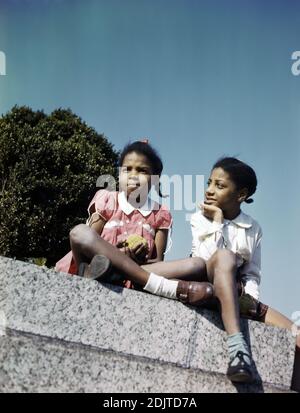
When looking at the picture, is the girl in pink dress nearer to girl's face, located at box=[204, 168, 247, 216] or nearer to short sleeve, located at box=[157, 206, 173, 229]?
short sleeve, located at box=[157, 206, 173, 229]

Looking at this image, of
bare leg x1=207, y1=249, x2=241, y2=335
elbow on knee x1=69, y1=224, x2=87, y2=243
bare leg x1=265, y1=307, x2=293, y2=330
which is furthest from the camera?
bare leg x1=265, y1=307, x2=293, y2=330

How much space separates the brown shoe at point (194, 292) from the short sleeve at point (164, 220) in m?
1.20

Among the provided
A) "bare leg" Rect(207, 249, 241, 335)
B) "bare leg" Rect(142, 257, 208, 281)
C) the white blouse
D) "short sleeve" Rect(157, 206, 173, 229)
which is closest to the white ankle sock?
"bare leg" Rect(142, 257, 208, 281)

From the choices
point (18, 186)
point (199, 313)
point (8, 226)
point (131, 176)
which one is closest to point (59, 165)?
point (18, 186)

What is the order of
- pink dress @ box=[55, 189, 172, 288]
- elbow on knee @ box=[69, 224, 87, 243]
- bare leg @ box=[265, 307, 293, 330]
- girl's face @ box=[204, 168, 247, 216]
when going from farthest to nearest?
1. girl's face @ box=[204, 168, 247, 216]
2. pink dress @ box=[55, 189, 172, 288]
3. bare leg @ box=[265, 307, 293, 330]
4. elbow on knee @ box=[69, 224, 87, 243]

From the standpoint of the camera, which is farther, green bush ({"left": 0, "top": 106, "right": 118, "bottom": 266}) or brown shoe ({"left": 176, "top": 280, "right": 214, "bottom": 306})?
green bush ({"left": 0, "top": 106, "right": 118, "bottom": 266})

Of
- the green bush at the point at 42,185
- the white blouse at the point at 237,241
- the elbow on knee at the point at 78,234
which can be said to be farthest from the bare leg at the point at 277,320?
the green bush at the point at 42,185

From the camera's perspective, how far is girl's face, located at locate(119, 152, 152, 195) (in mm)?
4547

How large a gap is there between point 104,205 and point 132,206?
0.87ft

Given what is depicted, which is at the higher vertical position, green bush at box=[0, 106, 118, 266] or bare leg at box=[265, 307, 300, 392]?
green bush at box=[0, 106, 118, 266]

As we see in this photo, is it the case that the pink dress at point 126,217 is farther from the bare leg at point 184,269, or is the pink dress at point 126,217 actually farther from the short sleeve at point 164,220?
the bare leg at point 184,269

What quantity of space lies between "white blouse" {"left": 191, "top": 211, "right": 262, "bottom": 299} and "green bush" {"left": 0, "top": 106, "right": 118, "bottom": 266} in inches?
406

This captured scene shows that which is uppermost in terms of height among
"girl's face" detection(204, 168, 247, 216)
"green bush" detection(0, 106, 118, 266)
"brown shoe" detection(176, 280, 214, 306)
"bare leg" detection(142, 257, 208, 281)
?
"green bush" detection(0, 106, 118, 266)
